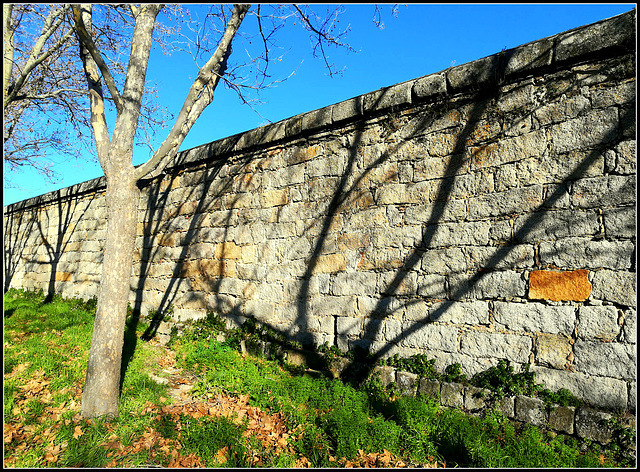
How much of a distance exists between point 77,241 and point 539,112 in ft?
31.3

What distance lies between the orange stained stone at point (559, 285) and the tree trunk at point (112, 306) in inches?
142

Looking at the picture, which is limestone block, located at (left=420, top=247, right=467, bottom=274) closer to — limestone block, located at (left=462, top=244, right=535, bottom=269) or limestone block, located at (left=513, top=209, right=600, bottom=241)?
Result: limestone block, located at (left=462, top=244, right=535, bottom=269)

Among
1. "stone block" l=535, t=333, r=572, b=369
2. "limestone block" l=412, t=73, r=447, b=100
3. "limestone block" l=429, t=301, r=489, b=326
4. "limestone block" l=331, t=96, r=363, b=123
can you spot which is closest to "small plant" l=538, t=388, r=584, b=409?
"stone block" l=535, t=333, r=572, b=369

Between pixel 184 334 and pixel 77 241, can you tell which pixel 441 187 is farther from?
pixel 77 241

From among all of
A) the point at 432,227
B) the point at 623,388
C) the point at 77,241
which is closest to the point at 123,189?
the point at 432,227

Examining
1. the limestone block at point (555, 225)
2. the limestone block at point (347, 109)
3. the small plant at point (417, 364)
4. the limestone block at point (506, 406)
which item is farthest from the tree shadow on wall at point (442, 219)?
the limestone block at point (506, 406)

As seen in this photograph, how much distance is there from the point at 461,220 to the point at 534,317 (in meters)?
1.06

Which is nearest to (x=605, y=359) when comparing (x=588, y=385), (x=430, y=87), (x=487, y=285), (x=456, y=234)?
A: (x=588, y=385)

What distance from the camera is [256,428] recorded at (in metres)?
3.52

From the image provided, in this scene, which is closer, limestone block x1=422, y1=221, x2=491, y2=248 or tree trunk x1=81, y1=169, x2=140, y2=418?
tree trunk x1=81, y1=169, x2=140, y2=418

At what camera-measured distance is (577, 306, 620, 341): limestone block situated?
3.04 m

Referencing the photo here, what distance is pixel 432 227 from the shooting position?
4.00 meters

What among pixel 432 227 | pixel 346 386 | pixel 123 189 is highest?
pixel 123 189

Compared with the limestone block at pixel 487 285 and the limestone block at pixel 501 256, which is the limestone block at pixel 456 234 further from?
the limestone block at pixel 487 285
